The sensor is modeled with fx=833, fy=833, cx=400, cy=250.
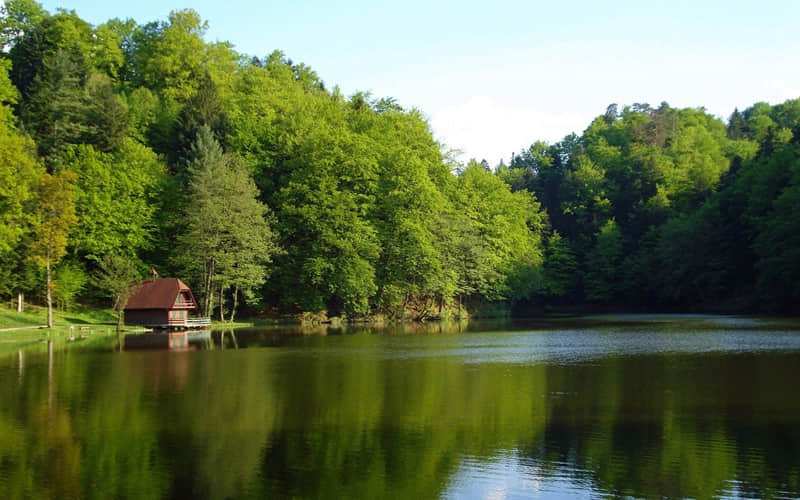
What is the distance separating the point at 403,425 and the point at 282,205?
1894 inches

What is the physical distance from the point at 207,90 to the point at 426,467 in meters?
57.8

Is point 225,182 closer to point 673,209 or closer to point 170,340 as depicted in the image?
point 170,340

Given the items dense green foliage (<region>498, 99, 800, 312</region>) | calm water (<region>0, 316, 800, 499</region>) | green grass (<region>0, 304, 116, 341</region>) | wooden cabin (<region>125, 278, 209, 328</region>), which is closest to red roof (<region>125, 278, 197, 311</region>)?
wooden cabin (<region>125, 278, 209, 328</region>)

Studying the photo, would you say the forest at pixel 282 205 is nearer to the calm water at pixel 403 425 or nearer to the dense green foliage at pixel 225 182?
the dense green foliage at pixel 225 182

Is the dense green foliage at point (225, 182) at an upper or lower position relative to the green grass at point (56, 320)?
upper

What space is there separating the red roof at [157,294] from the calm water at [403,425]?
19.8 meters

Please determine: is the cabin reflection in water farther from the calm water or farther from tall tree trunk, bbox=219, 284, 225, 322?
the calm water

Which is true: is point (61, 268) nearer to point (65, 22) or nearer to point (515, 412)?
point (65, 22)

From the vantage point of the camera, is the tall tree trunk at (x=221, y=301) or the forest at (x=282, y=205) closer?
the forest at (x=282, y=205)

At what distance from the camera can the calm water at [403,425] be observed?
543 inches

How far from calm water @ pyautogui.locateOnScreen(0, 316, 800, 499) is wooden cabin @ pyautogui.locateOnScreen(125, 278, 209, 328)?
19814 mm

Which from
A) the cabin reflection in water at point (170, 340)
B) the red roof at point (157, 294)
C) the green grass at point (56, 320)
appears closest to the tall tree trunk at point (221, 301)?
the red roof at point (157, 294)

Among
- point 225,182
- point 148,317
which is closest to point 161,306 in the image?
point 148,317

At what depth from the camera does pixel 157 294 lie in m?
55.5
